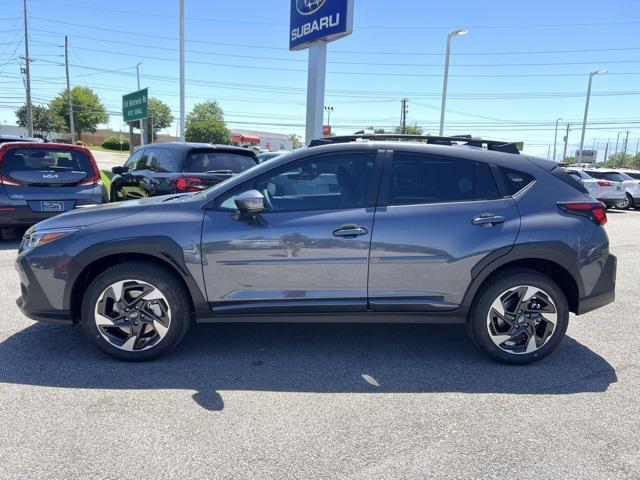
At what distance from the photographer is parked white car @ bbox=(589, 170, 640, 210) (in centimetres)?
1903

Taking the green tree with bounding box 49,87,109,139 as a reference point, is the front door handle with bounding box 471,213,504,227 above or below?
below

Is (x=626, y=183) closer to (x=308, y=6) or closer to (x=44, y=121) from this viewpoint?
(x=308, y=6)

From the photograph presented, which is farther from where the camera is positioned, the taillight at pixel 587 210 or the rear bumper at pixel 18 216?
the rear bumper at pixel 18 216

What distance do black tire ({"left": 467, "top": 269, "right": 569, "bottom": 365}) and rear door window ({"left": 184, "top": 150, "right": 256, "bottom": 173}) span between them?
4.70 m

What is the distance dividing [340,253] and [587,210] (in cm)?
197

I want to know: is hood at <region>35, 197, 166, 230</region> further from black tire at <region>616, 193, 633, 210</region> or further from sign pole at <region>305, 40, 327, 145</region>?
black tire at <region>616, 193, 633, 210</region>

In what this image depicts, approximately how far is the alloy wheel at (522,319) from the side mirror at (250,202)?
6.28 feet

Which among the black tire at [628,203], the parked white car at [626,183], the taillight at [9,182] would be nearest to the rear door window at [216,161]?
the taillight at [9,182]

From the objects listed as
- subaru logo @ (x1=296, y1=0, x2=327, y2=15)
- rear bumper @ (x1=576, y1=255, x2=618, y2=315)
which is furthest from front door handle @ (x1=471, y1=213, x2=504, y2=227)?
subaru logo @ (x1=296, y1=0, x2=327, y2=15)

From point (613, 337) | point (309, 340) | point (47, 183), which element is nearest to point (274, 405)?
point (309, 340)

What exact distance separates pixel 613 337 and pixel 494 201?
6.58ft

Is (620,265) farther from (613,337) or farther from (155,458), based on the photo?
(155,458)

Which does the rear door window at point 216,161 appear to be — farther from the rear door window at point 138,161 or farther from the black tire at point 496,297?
the black tire at point 496,297

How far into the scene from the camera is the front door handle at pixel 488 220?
140 inches
